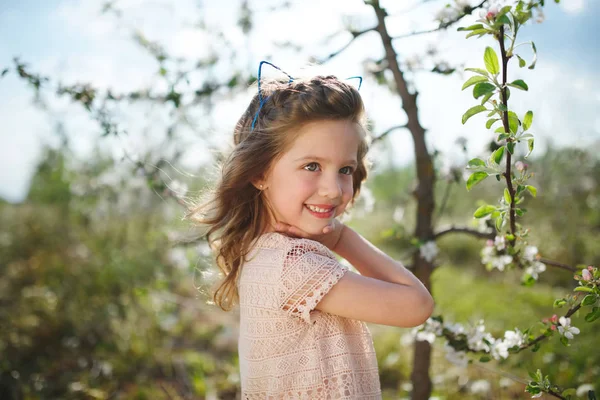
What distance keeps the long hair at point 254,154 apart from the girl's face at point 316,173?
4 cm

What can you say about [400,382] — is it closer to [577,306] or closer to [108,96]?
[577,306]

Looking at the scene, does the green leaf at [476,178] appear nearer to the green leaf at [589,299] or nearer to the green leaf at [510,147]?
the green leaf at [510,147]

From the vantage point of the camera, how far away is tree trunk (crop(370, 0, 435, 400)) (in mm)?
2018

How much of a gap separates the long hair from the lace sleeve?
25cm

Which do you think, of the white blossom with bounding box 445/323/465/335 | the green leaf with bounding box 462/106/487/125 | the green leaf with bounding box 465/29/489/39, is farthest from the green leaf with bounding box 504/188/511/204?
the white blossom with bounding box 445/323/465/335

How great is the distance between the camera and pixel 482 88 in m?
1.04

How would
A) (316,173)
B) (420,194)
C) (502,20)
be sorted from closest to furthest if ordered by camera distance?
(502,20) → (316,173) → (420,194)

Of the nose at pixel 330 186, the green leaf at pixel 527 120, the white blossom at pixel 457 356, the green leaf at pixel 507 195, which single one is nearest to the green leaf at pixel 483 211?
the green leaf at pixel 507 195

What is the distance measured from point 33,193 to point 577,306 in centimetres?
644

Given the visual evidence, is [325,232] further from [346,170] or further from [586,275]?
[586,275]

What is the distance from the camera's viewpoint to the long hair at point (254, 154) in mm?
1479

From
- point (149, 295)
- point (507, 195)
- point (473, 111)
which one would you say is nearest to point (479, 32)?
point (473, 111)

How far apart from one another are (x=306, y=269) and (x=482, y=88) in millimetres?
689

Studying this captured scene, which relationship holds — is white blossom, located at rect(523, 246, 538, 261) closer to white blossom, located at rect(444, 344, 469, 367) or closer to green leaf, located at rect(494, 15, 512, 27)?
white blossom, located at rect(444, 344, 469, 367)
